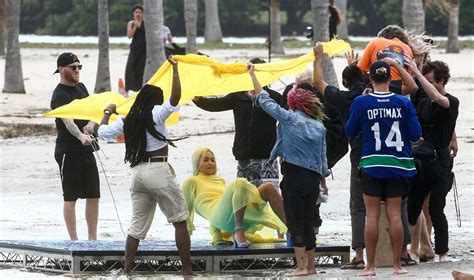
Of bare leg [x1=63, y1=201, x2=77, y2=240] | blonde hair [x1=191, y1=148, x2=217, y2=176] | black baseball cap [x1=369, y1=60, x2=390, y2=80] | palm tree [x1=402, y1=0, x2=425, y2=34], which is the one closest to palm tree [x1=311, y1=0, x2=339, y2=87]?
palm tree [x1=402, y1=0, x2=425, y2=34]

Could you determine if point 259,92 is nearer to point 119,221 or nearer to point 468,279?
point 468,279

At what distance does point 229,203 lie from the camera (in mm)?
12336

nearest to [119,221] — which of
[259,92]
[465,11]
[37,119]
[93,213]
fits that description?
[93,213]

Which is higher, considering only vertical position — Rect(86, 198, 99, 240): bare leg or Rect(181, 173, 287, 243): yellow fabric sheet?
Rect(181, 173, 287, 243): yellow fabric sheet

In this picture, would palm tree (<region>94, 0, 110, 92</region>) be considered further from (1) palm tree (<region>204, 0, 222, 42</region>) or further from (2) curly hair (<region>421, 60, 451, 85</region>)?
(1) palm tree (<region>204, 0, 222, 42</region>)

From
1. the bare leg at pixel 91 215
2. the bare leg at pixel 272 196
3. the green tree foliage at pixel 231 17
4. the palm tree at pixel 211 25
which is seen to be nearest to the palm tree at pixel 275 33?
the palm tree at pixel 211 25

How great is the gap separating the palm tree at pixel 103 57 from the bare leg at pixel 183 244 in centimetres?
1787

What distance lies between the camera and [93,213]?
43.8 ft

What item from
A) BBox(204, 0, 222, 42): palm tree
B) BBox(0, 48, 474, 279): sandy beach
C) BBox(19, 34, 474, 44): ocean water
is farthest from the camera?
BBox(19, 34, 474, 44): ocean water

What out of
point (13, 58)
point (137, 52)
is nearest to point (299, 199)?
point (137, 52)

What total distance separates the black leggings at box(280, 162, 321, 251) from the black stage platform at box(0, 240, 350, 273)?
455mm

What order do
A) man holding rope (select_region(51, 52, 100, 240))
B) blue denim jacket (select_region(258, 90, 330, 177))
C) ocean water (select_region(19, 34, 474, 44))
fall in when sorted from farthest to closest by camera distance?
1. ocean water (select_region(19, 34, 474, 44))
2. man holding rope (select_region(51, 52, 100, 240))
3. blue denim jacket (select_region(258, 90, 330, 177))

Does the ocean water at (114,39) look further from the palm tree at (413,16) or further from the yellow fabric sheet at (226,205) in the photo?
the yellow fabric sheet at (226,205)

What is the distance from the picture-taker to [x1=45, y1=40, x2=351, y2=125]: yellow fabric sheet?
12773 millimetres
